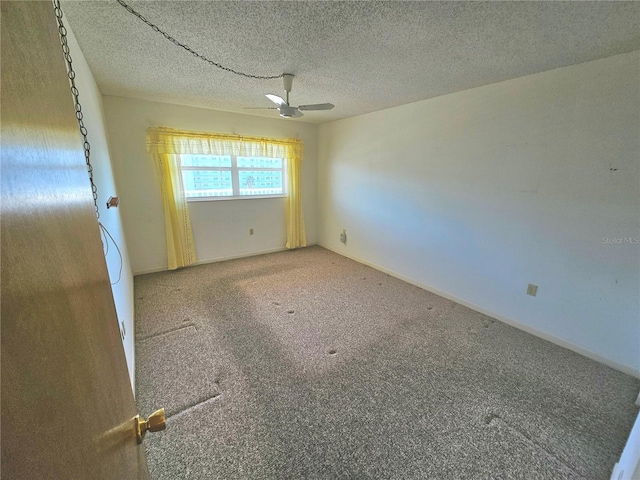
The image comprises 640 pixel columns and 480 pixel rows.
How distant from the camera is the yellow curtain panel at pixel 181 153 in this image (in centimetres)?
349

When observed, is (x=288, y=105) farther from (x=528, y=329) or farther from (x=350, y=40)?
(x=528, y=329)

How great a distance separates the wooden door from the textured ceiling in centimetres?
132

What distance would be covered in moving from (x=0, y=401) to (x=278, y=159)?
182 inches

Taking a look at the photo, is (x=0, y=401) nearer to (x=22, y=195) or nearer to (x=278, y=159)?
(x=22, y=195)

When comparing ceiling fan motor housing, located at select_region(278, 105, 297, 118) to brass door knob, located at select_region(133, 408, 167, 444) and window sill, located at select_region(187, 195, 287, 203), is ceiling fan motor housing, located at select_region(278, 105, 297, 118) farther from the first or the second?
brass door knob, located at select_region(133, 408, 167, 444)

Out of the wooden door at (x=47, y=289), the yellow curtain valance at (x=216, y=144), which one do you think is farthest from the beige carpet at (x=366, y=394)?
the yellow curtain valance at (x=216, y=144)

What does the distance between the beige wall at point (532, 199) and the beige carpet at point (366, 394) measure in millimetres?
343

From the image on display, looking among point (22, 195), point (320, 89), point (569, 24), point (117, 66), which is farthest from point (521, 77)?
point (117, 66)

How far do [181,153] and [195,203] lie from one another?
28.2 inches

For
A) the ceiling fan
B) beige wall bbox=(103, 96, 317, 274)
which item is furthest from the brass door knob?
beige wall bbox=(103, 96, 317, 274)

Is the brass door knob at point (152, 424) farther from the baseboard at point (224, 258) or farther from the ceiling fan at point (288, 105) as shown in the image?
the baseboard at point (224, 258)

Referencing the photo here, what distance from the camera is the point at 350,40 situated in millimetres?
1738

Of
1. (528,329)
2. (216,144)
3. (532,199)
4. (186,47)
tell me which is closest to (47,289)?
(186,47)

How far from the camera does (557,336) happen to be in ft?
7.70
